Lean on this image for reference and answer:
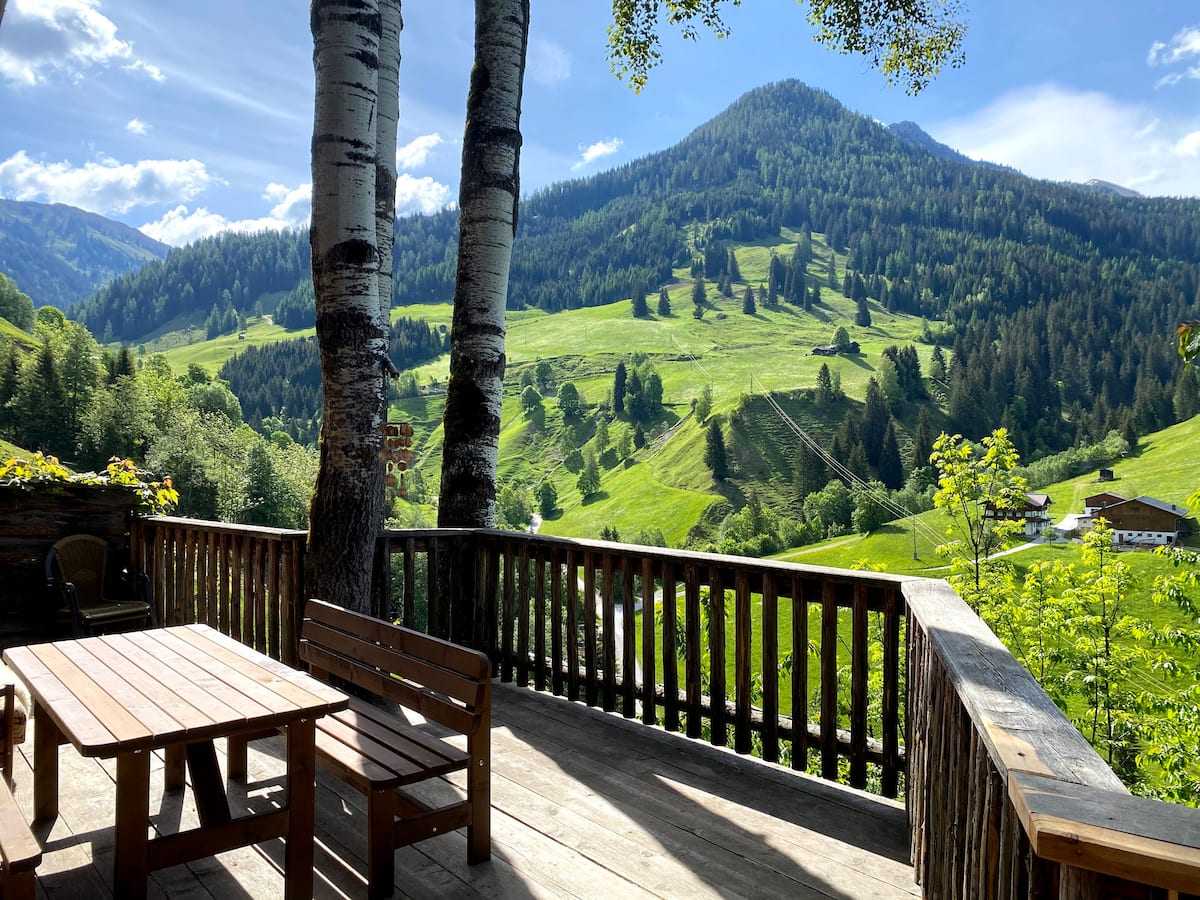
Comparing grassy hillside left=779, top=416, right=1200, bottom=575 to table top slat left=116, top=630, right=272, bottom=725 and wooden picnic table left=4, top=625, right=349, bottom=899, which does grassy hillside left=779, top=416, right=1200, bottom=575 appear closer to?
table top slat left=116, top=630, right=272, bottom=725

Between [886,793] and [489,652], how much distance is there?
2780mm

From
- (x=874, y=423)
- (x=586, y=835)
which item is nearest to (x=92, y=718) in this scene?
(x=586, y=835)

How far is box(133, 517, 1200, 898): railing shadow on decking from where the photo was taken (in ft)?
3.45

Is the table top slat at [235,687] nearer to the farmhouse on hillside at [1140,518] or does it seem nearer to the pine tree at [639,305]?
the farmhouse on hillside at [1140,518]

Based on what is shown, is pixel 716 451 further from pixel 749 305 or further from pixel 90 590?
pixel 90 590

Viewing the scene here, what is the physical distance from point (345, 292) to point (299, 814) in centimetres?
292

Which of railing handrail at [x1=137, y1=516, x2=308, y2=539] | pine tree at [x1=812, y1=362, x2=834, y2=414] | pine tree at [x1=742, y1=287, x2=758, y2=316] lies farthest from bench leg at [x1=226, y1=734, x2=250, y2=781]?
pine tree at [x1=742, y1=287, x2=758, y2=316]

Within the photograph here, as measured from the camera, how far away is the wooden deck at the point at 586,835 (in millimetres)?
2707

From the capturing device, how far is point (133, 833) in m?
2.37

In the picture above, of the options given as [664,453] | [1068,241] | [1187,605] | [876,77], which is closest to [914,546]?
[664,453]

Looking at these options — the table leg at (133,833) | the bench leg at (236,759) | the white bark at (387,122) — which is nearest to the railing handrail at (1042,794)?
the table leg at (133,833)

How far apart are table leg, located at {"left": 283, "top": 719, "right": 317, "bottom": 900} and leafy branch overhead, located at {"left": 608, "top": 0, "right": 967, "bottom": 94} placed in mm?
6688

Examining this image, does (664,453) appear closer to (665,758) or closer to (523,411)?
(523,411)

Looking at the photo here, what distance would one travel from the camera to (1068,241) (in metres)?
177
